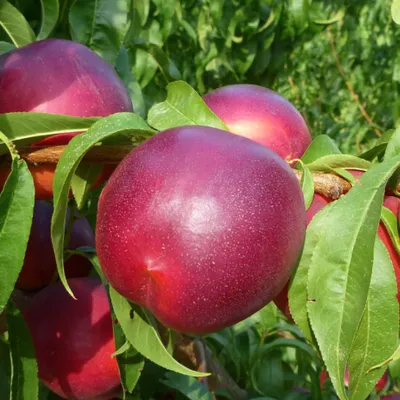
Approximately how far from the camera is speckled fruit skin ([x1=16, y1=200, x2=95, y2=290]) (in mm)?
704

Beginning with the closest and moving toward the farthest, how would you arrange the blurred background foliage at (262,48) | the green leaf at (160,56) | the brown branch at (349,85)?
1. the blurred background foliage at (262,48)
2. the green leaf at (160,56)
3. the brown branch at (349,85)

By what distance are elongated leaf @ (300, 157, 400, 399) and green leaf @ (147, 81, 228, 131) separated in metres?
0.12

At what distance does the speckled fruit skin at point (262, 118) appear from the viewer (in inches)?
23.3

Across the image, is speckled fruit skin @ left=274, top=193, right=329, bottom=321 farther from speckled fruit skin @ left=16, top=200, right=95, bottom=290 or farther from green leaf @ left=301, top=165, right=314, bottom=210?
speckled fruit skin @ left=16, top=200, right=95, bottom=290

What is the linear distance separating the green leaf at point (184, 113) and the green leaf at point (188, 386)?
1.24ft

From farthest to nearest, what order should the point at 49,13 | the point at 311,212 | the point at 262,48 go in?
the point at 262,48
the point at 49,13
the point at 311,212

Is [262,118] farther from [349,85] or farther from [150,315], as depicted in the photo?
[349,85]

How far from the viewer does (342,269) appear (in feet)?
1.43

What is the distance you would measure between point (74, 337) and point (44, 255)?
0.09 m

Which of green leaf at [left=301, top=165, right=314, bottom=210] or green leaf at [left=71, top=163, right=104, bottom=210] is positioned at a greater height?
green leaf at [left=301, top=165, right=314, bottom=210]

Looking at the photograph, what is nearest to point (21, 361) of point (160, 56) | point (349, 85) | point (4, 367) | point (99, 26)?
point (4, 367)

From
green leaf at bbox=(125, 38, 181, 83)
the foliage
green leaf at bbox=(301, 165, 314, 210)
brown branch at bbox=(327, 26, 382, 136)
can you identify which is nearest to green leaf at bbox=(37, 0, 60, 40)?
the foliage

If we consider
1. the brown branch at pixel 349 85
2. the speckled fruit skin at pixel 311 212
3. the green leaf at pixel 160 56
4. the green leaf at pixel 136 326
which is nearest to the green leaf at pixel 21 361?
the green leaf at pixel 136 326

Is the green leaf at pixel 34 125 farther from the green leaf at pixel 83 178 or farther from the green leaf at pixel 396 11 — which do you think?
the green leaf at pixel 396 11
